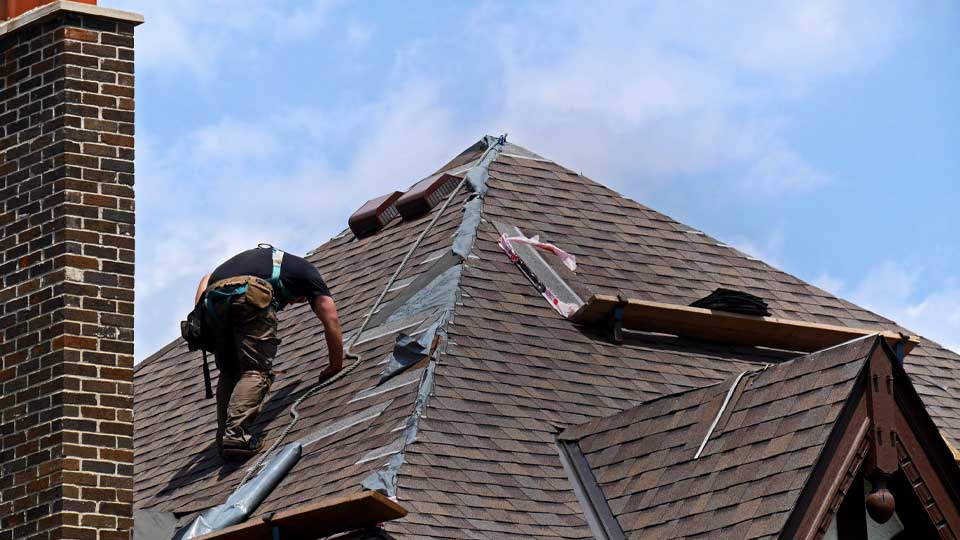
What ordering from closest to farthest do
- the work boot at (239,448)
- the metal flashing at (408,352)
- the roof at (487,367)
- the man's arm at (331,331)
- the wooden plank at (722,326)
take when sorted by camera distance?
the roof at (487,367) < the metal flashing at (408,352) < the work boot at (239,448) < the man's arm at (331,331) < the wooden plank at (722,326)

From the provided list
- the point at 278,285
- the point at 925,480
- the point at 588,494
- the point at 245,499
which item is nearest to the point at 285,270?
the point at 278,285

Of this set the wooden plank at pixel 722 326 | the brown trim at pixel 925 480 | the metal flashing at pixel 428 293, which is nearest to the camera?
the brown trim at pixel 925 480

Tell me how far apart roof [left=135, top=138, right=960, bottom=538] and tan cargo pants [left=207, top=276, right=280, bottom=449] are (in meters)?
0.36

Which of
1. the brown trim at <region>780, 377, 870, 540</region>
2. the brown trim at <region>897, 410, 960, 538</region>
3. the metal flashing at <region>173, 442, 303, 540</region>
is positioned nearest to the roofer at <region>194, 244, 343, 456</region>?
the metal flashing at <region>173, 442, 303, 540</region>

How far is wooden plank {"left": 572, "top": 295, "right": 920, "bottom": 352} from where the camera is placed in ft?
63.0

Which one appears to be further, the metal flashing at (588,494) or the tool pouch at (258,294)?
the tool pouch at (258,294)

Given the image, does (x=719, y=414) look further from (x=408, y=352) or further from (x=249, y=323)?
(x=249, y=323)

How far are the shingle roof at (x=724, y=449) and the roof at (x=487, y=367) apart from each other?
17.4 inches

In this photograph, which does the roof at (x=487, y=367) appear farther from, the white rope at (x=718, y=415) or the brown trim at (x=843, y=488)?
the brown trim at (x=843, y=488)

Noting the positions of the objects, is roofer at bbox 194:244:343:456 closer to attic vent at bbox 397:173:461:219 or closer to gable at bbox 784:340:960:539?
attic vent at bbox 397:173:461:219

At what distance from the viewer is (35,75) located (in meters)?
16.9

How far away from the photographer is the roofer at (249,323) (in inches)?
719

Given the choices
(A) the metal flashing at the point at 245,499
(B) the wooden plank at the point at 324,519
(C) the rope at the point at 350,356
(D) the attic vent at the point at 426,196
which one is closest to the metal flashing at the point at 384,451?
(B) the wooden plank at the point at 324,519

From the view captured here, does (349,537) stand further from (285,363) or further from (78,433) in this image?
(285,363)
